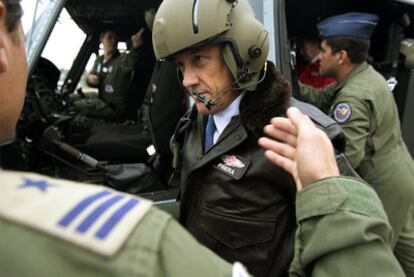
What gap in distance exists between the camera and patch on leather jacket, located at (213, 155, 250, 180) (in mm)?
1185

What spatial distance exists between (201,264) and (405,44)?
338 centimetres

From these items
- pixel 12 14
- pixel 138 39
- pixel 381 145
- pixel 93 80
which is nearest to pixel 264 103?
pixel 12 14

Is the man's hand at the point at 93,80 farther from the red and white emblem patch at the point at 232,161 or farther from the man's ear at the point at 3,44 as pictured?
the man's ear at the point at 3,44

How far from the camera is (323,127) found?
3.87 ft

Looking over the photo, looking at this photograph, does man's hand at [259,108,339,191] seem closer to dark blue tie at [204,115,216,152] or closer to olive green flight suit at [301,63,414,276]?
dark blue tie at [204,115,216,152]

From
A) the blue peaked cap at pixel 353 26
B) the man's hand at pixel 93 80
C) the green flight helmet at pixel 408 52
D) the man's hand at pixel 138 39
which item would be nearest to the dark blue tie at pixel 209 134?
the blue peaked cap at pixel 353 26

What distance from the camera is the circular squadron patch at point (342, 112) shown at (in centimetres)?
211

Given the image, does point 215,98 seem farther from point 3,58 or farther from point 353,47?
point 353,47

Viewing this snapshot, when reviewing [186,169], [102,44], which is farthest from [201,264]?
[102,44]

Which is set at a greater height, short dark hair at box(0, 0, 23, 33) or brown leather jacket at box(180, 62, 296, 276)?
short dark hair at box(0, 0, 23, 33)

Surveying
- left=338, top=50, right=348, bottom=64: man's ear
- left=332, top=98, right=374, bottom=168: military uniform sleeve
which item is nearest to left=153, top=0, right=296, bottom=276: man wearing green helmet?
left=332, top=98, right=374, bottom=168: military uniform sleeve

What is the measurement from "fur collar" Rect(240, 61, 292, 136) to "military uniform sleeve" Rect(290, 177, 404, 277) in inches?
16.1

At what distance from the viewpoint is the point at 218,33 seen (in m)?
1.28

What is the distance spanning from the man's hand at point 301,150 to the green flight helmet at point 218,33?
1.25 feet
